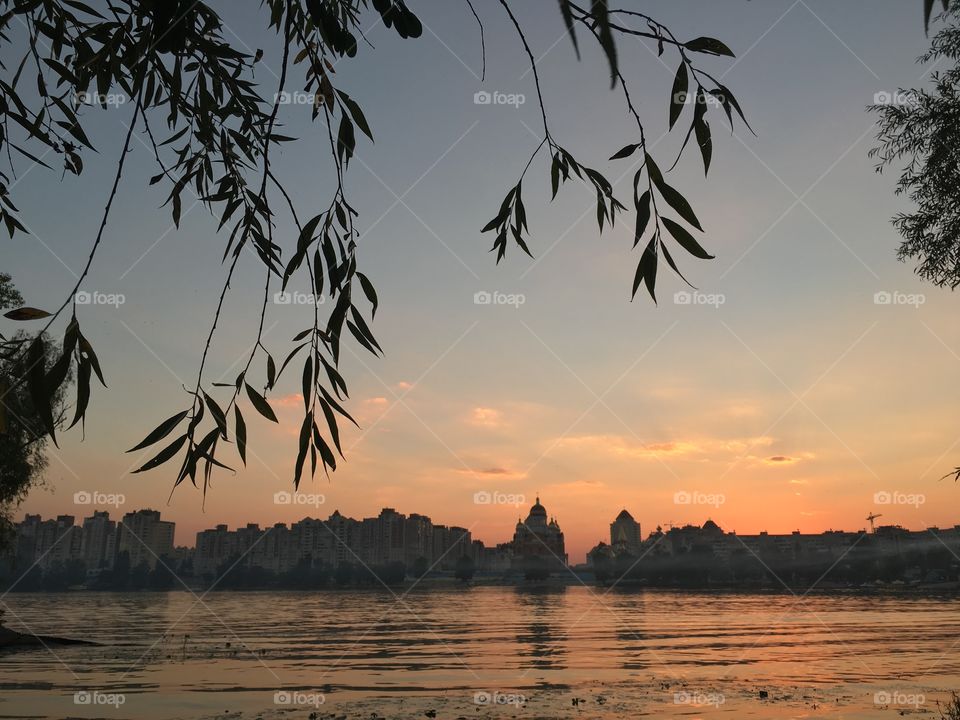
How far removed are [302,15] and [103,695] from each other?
20.9 m

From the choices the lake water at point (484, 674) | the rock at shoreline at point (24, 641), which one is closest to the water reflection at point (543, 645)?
the lake water at point (484, 674)

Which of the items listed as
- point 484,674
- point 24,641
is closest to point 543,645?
point 484,674

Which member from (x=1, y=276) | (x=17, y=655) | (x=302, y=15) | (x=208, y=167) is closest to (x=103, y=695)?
(x=17, y=655)

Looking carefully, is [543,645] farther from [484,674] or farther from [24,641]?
[24,641]

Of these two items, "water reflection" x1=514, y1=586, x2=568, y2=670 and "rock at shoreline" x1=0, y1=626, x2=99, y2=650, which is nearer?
"water reflection" x1=514, y1=586, x2=568, y2=670

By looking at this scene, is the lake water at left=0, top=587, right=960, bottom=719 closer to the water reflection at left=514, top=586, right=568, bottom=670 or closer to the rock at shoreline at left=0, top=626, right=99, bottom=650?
the water reflection at left=514, top=586, right=568, bottom=670

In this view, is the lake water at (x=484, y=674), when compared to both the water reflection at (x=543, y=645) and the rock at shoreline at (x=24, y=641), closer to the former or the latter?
the water reflection at (x=543, y=645)

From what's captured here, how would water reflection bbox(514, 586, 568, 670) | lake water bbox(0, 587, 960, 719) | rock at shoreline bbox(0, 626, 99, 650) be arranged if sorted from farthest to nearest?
rock at shoreline bbox(0, 626, 99, 650) → water reflection bbox(514, 586, 568, 670) → lake water bbox(0, 587, 960, 719)

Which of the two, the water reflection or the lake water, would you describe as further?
the water reflection

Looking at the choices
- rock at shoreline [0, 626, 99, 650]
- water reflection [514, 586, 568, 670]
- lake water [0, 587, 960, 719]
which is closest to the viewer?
lake water [0, 587, 960, 719]

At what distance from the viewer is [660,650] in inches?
1352

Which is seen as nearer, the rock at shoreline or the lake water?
the lake water

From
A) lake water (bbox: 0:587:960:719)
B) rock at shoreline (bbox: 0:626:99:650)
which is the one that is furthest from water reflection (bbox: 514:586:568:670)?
rock at shoreline (bbox: 0:626:99:650)

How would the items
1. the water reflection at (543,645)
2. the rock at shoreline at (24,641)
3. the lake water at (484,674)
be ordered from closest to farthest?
the lake water at (484,674) < the water reflection at (543,645) < the rock at shoreline at (24,641)
